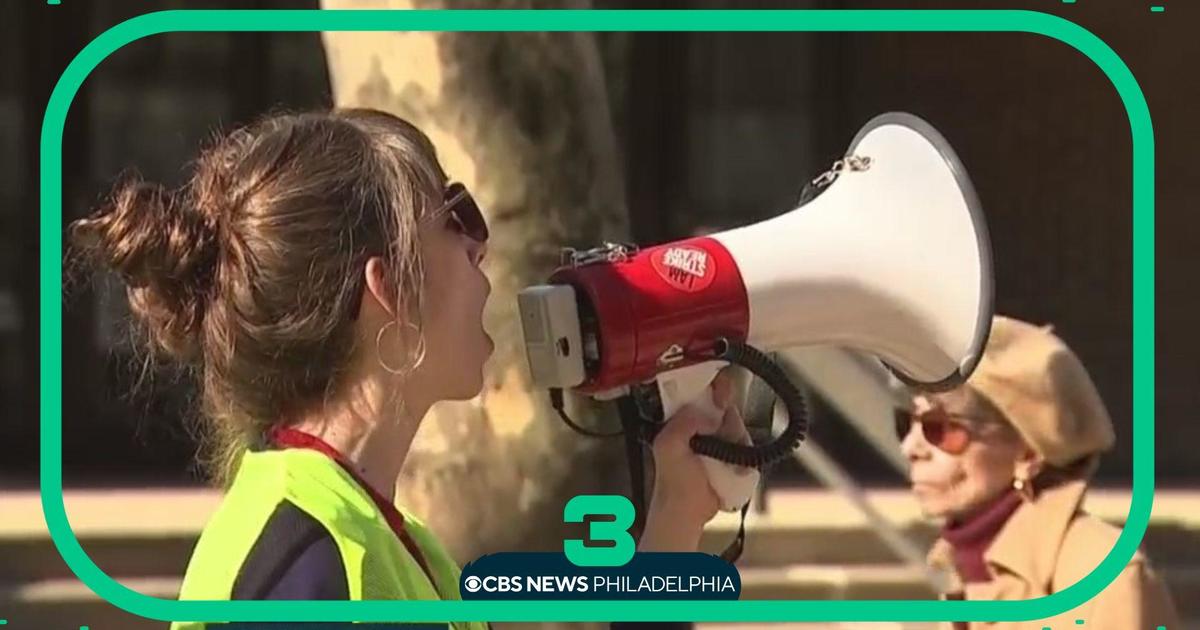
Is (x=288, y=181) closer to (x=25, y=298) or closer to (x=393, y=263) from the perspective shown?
(x=393, y=263)

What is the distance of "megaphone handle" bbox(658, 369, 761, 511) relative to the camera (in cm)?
162

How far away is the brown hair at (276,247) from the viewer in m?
1.46

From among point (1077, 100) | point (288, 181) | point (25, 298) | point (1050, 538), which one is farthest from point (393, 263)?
point (25, 298)

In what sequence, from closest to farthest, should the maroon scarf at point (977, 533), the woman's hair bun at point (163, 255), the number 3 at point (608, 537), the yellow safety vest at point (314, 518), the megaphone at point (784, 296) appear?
the yellow safety vest at point (314, 518), the woman's hair bun at point (163, 255), the megaphone at point (784, 296), the number 3 at point (608, 537), the maroon scarf at point (977, 533)

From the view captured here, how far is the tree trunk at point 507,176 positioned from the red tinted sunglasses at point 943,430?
384 millimetres

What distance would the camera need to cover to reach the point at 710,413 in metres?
1.65

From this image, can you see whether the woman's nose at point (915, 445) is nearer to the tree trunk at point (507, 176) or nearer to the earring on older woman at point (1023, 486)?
the earring on older woman at point (1023, 486)

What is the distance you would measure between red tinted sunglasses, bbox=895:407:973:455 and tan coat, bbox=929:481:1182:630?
11cm

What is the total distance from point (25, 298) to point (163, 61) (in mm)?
386

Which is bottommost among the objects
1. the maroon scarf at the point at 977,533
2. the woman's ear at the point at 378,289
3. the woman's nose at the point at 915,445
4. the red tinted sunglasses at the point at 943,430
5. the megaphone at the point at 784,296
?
the maroon scarf at the point at 977,533

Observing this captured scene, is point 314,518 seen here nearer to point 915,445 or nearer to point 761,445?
point 761,445

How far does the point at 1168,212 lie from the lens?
1752mm

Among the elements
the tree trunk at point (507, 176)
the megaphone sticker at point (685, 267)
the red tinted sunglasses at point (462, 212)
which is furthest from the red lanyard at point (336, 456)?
the tree trunk at point (507, 176)

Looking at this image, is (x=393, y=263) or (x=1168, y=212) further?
(x=1168, y=212)
